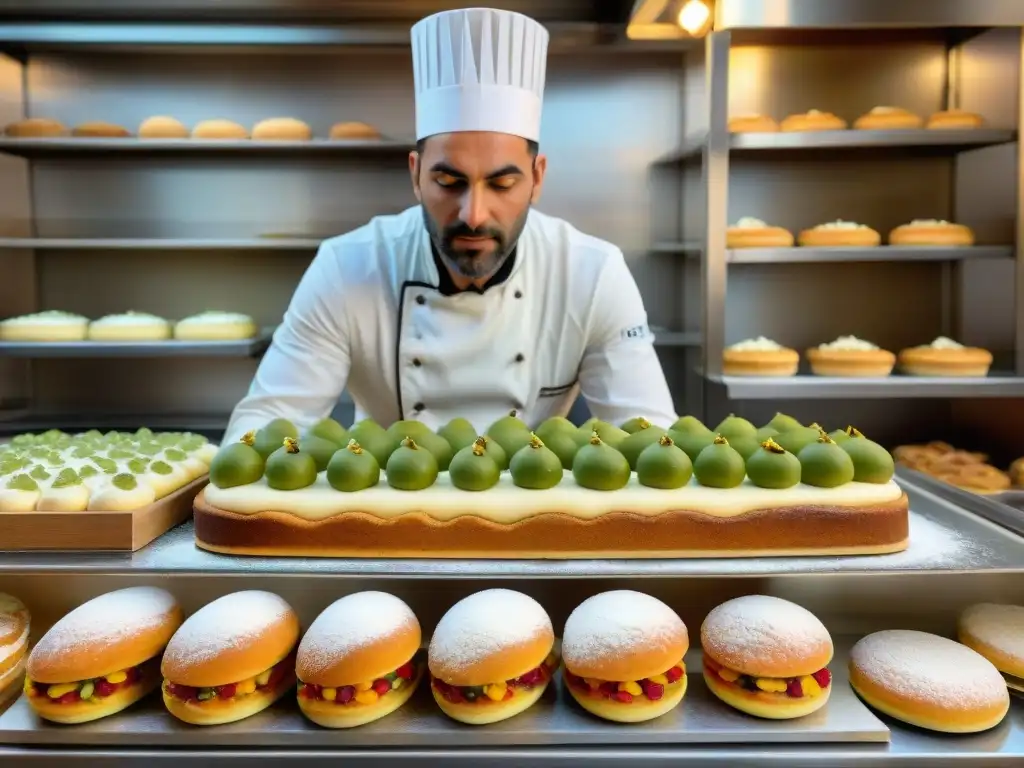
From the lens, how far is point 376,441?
1265 millimetres

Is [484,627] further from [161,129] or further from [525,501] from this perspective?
[161,129]

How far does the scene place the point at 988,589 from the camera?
1.10m

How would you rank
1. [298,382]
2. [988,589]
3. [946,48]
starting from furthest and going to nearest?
[946,48] < [298,382] < [988,589]

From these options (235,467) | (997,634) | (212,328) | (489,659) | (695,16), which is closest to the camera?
(489,659)

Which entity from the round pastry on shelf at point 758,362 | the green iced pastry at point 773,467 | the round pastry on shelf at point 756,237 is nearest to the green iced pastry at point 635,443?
the green iced pastry at point 773,467

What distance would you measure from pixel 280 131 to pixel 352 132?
285 mm

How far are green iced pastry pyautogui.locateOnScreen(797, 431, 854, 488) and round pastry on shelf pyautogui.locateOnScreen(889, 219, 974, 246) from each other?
2.44 m

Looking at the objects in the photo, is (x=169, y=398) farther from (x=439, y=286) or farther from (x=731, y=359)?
(x=731, y=359)

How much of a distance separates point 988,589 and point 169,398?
3446mm

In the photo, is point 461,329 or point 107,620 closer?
point 107,620

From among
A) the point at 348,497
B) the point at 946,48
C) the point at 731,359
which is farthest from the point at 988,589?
the point at 946,48

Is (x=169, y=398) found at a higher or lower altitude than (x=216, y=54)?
lower

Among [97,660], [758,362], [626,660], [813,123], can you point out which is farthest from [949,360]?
[97,660]

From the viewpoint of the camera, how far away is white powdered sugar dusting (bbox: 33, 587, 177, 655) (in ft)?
3.26
